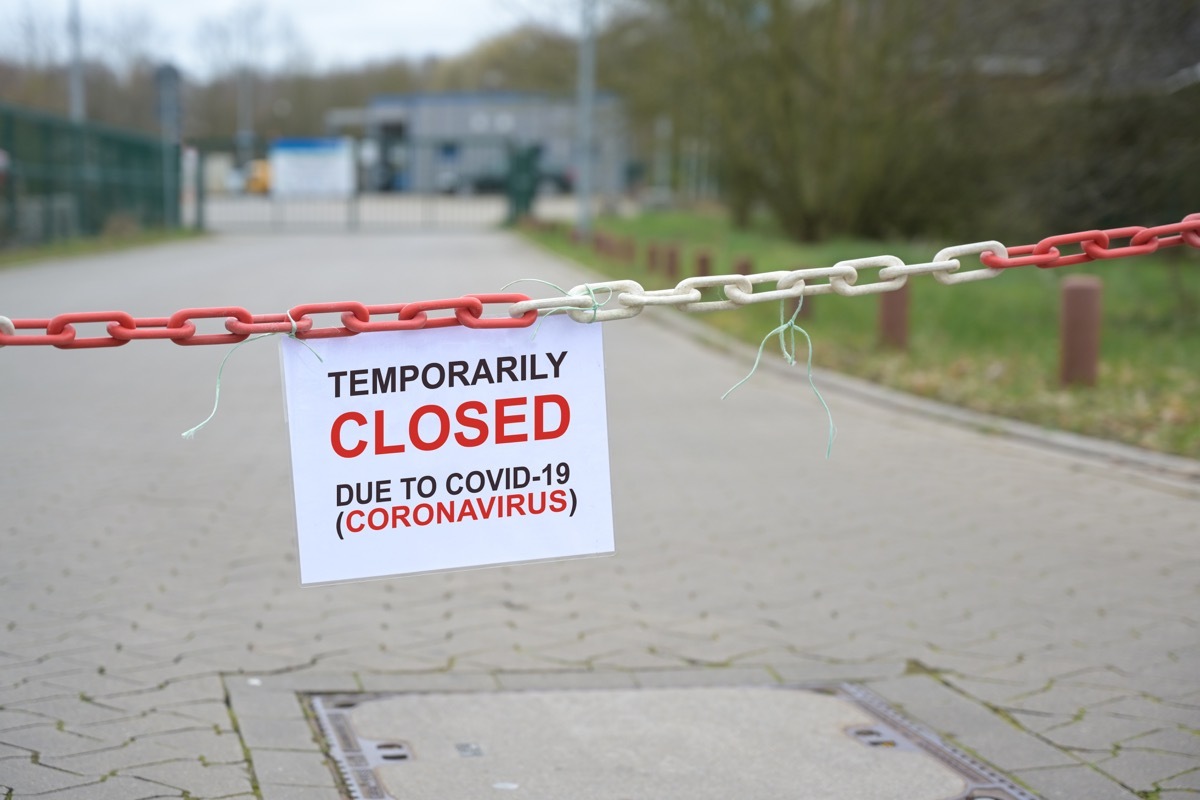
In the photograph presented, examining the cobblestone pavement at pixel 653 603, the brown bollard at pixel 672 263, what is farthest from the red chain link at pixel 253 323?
the brown bollard at pixel 672 263

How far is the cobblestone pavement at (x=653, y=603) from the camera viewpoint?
415cm

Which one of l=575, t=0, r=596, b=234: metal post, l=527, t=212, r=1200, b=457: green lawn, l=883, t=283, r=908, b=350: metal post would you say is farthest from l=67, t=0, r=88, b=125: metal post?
l=883, t=283, r=908, b=350: metal post

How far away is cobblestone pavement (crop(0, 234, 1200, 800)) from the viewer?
4.15m

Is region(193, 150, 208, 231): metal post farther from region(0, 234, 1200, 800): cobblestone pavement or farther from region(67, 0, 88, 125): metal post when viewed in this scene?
region(0, 234, 1200, 800): cobblestone pavement

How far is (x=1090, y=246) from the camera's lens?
343cm

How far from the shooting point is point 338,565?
120 inches

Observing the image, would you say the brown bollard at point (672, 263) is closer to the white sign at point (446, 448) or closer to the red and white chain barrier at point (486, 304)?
the red and white chain barrier at point (486, 304)

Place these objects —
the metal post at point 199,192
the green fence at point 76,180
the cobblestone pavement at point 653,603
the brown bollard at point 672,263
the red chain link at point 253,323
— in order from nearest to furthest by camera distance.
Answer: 1. the red chain link at point 253,323
2. the cobblestone pavement at point 653,603
3. the brown bollard at point 672,263
4. the green fence at point 76,180
5. the metal post at point 199,192

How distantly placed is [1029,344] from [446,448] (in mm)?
11171

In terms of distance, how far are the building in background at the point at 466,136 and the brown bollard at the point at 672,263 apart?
2588cm

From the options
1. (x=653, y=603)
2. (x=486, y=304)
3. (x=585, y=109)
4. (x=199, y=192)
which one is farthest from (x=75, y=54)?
(x=486, y=304)

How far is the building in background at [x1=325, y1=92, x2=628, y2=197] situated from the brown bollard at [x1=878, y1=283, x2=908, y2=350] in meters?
33.6

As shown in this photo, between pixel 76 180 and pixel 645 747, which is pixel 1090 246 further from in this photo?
pixel 76 180

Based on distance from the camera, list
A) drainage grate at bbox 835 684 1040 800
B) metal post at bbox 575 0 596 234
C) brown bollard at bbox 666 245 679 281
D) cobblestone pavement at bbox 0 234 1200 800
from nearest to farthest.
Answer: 1. drainage grate at bbox 835 684 1040 800
2. cobblestone pavement at bbox 0 234 1200 800
3. brown bollard at bbox 666 245 679 281
4. metal post at bbox 575 0 596 234
